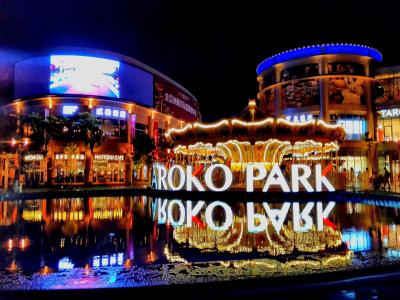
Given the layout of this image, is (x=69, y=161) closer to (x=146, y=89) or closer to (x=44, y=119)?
(x=44, y=119)

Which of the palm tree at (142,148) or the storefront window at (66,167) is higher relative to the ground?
the palm tree at (142,148)

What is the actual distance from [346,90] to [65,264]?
43.0 metres

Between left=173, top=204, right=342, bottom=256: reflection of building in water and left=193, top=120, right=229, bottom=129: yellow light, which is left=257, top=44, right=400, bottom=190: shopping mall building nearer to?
left=193, top=120, right=229, bottom=129: yellow light

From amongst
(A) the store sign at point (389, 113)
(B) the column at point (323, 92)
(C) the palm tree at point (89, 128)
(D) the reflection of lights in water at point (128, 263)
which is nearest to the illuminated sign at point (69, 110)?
(C) the palm tree at point (89, 128)

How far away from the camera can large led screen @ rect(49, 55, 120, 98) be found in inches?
1639

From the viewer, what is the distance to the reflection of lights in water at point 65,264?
6715 mm

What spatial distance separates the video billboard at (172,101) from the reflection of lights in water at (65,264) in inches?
1847

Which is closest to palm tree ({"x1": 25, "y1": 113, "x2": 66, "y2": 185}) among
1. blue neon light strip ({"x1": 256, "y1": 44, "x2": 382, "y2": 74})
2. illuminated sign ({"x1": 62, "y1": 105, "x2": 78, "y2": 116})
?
illuminated sign ({"x1": 62, "y1": 105, "x2": 78, "y2": 116})

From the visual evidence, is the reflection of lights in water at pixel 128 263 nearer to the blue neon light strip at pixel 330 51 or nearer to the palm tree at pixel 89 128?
the palm tree at pixel 89 128

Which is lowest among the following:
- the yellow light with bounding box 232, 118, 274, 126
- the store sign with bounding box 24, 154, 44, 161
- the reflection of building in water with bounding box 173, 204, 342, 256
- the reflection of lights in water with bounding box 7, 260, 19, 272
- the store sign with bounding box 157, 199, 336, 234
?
the reflection of lights in water with bounding box 7, 260, 19, 272

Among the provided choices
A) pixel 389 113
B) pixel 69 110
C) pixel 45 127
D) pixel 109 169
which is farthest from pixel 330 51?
pixel 45 127

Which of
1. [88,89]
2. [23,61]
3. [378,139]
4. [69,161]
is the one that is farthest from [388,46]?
[23,61]

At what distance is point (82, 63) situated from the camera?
42906mm

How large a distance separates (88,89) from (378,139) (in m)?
34.7
